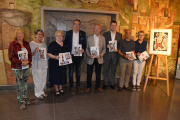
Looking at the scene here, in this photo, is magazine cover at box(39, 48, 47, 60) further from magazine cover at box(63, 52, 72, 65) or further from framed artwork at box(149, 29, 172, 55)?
framed artwork at box(149, 29, 172, 55)

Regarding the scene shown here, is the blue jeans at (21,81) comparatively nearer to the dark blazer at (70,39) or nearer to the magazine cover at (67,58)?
the magazine cover at (67,58)

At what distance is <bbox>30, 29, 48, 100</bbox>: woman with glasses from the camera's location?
3016 mm

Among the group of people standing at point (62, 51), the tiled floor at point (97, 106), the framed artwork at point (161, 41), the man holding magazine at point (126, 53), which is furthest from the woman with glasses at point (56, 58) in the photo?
the framed artwork at point (161, 41)

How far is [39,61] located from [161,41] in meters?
3.19

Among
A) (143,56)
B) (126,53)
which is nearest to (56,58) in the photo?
(126,53)

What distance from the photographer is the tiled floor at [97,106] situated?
2.63 m

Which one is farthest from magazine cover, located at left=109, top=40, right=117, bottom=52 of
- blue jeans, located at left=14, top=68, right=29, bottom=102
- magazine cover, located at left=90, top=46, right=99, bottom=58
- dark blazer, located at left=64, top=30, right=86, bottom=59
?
blue jeans, located at left=14, top=68, right=29, bottom=102

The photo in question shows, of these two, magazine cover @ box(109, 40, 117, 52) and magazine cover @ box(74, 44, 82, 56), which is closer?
magazine cover @ box(74, 44, 82, 56)

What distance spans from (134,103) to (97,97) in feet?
2.88

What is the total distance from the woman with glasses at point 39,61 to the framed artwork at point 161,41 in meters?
2.87

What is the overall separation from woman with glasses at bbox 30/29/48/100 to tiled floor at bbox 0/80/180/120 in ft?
1.20

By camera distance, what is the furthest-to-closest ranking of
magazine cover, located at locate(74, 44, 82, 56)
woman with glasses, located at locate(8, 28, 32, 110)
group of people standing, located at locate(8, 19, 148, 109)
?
magazine cover, located at locate(74, 44, 82, 56) < group of people standing, located at locate(8, 19, 148, 109) < woman with glasses, located at locate(8, 28, 32, 110)

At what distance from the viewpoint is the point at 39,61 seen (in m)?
3.12

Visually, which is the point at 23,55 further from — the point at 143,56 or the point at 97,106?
the point at 143,56
